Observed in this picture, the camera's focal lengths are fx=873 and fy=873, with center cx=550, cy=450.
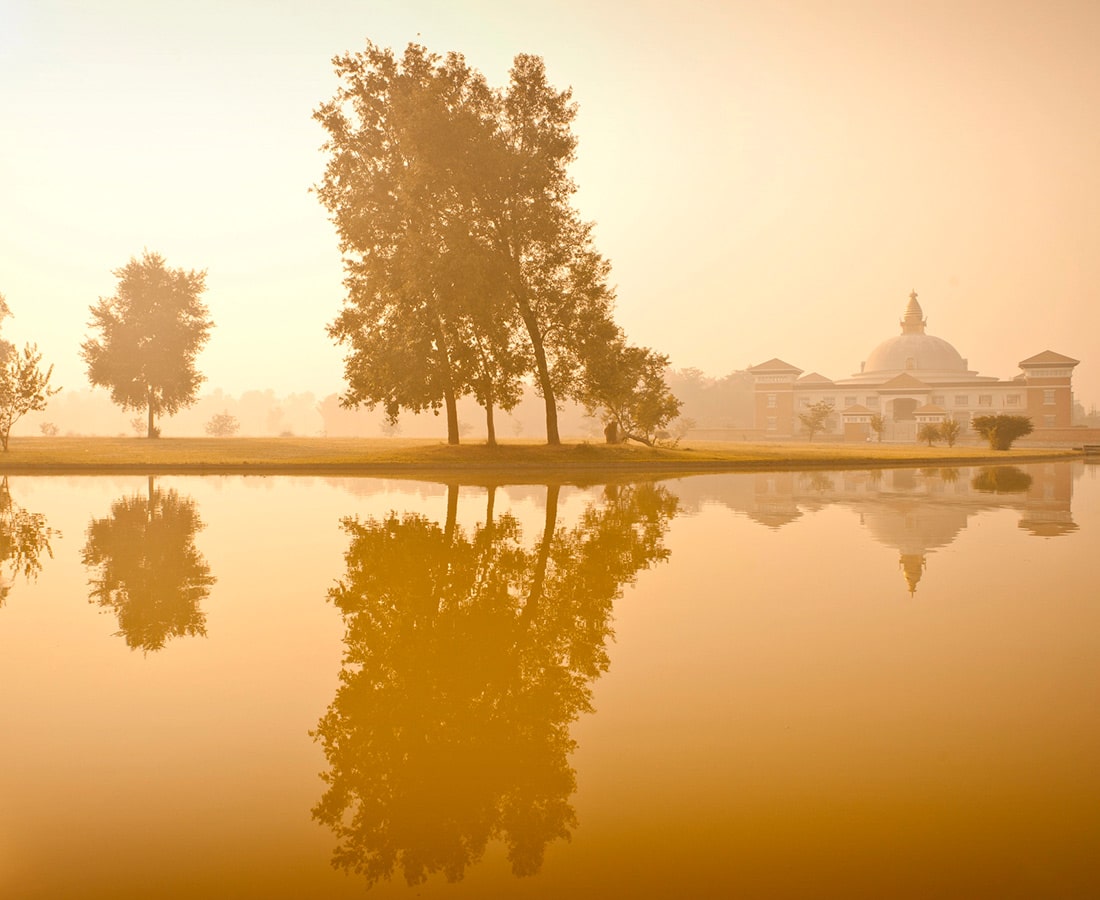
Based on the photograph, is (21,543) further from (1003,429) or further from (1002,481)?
(1003,429)

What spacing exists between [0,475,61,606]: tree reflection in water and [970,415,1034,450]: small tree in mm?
52545

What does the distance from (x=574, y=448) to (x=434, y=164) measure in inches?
505

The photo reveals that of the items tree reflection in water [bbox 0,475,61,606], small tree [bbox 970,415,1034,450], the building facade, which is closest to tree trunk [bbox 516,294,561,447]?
tree reflection in water [bbox 0,475,61,606]

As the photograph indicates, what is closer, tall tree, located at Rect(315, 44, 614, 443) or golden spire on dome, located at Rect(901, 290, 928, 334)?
tall tree, located at Rect(315, 44, 614, 443)

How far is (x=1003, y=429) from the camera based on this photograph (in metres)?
53.8

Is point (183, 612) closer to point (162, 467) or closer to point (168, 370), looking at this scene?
point (162, 467)

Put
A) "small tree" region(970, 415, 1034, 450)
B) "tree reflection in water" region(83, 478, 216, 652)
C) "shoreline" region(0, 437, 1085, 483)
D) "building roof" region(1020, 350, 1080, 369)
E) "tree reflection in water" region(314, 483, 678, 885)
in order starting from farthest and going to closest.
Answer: "building roof" region(1020, 350, 1080, 369) < "small tree" region(970, 415, 1034, 450) < "shoreline" region(0, 437, 1085, 483) < "tree reflection in water" region(83, 478, 216, 652) < "tree reflection in water" region(314, 483, 678, 885)

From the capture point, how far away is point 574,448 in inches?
1474

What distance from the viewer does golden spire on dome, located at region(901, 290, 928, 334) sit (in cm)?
12925

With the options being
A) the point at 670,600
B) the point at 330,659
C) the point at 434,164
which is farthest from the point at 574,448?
the point at 330,659

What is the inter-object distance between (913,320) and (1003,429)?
82.4 metres

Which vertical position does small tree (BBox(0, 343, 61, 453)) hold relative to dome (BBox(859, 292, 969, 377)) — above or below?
below

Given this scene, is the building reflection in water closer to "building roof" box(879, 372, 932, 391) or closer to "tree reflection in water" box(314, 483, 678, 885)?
"tree reflection in water" box(314, 483, 678, 885)

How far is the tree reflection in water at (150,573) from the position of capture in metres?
8.55
